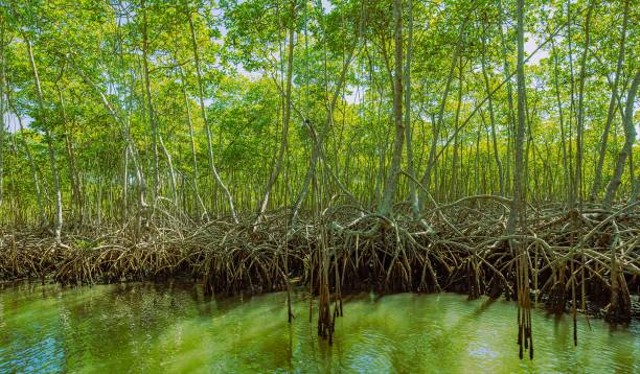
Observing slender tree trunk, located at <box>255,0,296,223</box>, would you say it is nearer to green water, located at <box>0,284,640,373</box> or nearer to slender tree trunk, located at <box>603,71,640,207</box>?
green water, located at <box>0,284,640,373</box>

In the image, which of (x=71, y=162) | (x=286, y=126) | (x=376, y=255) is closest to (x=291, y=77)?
(x=286, y=126)

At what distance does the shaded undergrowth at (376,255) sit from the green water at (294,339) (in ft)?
1.06

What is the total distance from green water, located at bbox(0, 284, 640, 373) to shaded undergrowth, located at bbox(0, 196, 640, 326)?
0.32 m

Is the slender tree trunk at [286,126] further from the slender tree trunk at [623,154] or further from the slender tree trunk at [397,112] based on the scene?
the slender tree trunk at [623,154]

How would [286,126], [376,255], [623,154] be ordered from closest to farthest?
[623,154]
[376,255]
[286,126]

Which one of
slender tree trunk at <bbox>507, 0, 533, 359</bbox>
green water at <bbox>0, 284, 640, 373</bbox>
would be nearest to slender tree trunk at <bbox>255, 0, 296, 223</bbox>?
green water at <bbox>0, 284, 640, 373</bbox>

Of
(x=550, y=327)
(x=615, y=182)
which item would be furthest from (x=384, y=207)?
(x=615, y=182)

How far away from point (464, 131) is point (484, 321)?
1175 cm

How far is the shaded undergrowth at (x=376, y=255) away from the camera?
4215mm

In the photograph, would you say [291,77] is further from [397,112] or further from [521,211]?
[521,211]

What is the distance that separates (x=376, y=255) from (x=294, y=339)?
2123mm

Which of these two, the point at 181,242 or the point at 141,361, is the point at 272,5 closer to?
the point at 181,242

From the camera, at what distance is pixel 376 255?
5766 mm

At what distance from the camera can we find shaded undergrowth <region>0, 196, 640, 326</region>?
13.8 feet
